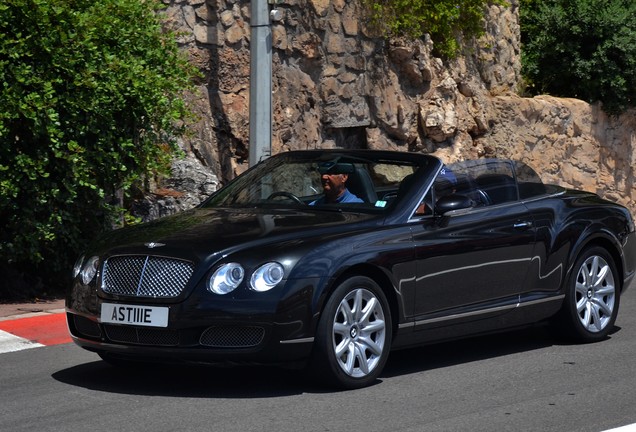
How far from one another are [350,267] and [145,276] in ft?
3.99

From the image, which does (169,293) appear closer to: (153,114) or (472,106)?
(153,114)

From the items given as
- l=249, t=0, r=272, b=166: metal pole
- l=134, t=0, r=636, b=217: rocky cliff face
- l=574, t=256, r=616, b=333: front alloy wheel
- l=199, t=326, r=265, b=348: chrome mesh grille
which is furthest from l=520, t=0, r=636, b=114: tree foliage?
l=199, t=326, r=265, b=348: chrome mesh grille

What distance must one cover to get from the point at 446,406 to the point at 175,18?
7541 millimetres

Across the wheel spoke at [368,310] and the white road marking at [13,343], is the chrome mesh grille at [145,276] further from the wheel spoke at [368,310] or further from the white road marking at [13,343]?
the white road marking at [13,343]

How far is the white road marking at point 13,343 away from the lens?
8.96 meters

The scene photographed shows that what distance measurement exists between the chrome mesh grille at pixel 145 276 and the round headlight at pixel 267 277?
0.38 meters

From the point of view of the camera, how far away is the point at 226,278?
6.98 metres

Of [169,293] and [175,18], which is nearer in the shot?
[169,293]

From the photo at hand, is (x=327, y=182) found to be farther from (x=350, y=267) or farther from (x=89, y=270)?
(x=89, y=270)

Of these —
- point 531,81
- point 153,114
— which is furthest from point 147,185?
point 531,81

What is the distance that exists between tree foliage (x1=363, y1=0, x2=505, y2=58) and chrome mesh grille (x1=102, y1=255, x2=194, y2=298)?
8.71 m

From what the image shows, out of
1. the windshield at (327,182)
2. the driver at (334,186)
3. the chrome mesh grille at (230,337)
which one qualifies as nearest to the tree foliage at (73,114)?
Result: the windshield at (327,182)

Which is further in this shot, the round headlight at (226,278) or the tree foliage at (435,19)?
the tree foliage at (435,19)

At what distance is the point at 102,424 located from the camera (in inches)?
256
